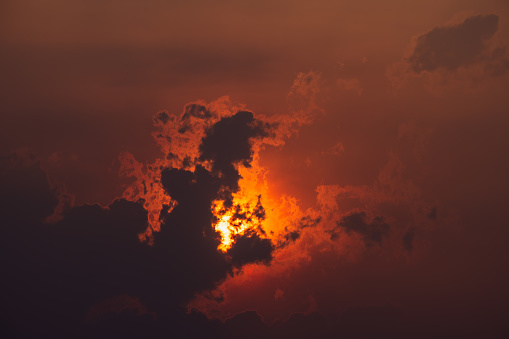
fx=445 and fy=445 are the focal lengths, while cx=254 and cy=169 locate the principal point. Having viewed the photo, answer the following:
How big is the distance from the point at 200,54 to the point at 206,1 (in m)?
1.01

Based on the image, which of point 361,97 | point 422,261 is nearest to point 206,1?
point 361,97

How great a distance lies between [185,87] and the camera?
26.9ft

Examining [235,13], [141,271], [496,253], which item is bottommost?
[496,253]

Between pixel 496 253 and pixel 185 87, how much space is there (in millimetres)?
6418

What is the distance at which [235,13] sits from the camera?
8227mm

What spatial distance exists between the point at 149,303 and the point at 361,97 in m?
5.40

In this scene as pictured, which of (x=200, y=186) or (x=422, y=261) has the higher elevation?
(x=200, y=186)

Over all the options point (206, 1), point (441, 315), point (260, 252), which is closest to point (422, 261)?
point (441, 315)

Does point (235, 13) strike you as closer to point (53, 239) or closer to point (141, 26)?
point (141, 26)

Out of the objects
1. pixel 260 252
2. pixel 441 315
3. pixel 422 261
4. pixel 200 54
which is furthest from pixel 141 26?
pixel 441 315

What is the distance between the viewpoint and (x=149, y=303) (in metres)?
8.01

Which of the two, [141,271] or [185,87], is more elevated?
[185,87]

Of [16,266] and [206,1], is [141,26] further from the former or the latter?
[16,266]

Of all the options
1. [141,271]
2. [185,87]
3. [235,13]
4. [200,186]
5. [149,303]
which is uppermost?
[235,13]
